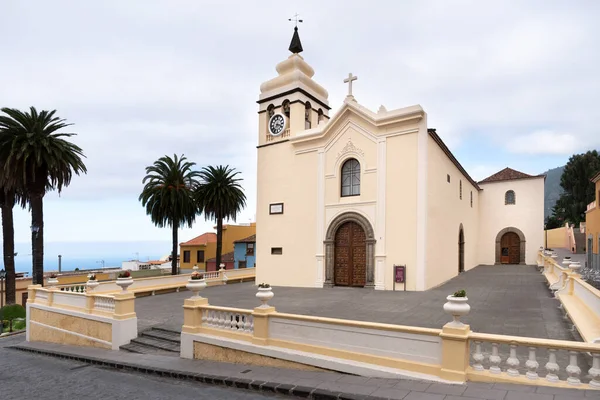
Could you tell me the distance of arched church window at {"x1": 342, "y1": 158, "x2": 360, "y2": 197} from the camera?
59.1 feet

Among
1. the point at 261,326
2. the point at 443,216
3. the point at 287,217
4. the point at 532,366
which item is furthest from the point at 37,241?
the point at 532,366

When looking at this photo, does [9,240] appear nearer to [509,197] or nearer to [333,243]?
[333,243]

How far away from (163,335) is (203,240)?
35904mm

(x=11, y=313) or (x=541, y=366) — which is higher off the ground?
(x=541, y=366)

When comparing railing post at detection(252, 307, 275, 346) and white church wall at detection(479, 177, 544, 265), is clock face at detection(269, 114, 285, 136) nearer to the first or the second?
railing post at detection(252, 307, 275, 346)

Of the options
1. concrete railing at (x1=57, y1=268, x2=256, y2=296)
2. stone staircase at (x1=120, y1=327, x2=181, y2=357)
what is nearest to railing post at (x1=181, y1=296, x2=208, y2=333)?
stone staircase at (x1=120, y1=327, x2=181, y2=357)

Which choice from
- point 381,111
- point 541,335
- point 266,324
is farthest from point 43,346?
point 381,111

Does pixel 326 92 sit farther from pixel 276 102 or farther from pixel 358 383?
pixel 358 383

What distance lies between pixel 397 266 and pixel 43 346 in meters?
13.9

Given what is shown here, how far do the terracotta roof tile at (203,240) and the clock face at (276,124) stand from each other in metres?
26.9

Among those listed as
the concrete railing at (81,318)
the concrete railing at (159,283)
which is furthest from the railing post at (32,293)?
the concrete railing at (159,283)

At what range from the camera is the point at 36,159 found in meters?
20.3

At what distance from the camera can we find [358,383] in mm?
6125

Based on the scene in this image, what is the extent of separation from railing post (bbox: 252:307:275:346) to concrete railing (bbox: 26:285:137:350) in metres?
5.05
